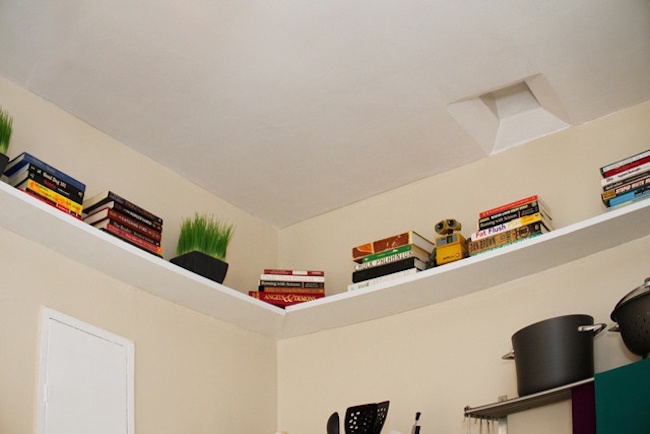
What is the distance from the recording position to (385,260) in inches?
138

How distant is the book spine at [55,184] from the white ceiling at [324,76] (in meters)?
0.48

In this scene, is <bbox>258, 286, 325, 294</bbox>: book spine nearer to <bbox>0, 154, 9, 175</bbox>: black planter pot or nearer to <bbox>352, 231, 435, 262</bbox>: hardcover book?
<bbox>352, 231, 435, 262</bbox>: hardcover book

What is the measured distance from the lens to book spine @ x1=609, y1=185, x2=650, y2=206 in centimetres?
299

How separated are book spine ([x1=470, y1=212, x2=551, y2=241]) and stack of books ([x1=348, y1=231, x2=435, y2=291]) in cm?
26

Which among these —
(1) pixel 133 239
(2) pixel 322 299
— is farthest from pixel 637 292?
(1) pixel 133 239

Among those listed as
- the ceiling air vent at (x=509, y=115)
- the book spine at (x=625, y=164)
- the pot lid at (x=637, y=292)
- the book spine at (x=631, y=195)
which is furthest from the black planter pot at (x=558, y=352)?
the ceiling air vent at (x=509, y=115)

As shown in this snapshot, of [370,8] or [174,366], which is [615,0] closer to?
[370,8]

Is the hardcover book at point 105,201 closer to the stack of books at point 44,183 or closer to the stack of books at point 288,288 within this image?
the stack of books at point 44,183

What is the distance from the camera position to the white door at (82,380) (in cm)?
279

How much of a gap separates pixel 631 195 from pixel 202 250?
1621 millimetres

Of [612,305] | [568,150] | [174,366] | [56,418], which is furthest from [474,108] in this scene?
[56,418]

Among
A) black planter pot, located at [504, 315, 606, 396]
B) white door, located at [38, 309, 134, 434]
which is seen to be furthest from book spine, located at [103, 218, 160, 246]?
black planter pot, located at [504, 315, 606, 396]

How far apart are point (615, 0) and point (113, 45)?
1755 millimetres

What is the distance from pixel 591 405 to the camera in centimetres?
284
